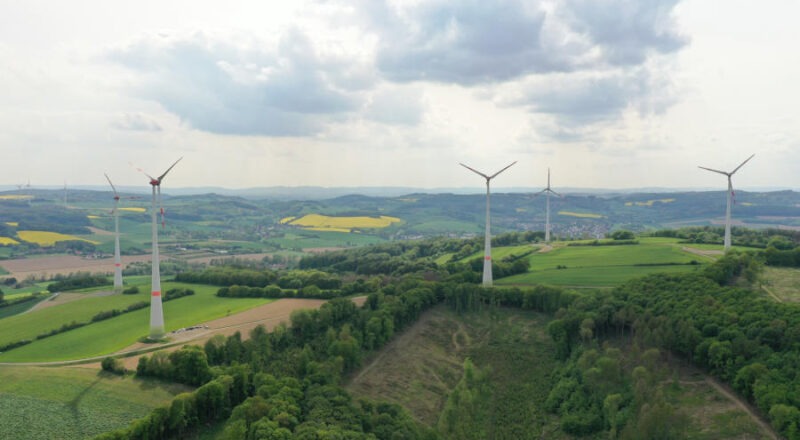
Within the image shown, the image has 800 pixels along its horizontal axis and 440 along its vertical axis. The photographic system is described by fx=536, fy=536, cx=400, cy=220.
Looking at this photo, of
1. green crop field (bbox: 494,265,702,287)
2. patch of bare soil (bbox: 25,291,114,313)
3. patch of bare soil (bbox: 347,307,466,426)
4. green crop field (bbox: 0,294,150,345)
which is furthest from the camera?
green crop field (bbox: 494,265,702,287)

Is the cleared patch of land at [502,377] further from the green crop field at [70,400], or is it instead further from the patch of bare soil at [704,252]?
the patch of bare soil at [704,252]

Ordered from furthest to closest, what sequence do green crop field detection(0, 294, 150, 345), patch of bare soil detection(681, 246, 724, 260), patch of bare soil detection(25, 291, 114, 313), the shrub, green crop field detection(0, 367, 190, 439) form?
patch of bare soil detection(681, 246, 724, 260) < patch of bare soil detection(25, 291, 114, 313) < green crop field detection(0, 294, 150, 345) < the shrub < green crop field detection(0, 367, 190, 439)

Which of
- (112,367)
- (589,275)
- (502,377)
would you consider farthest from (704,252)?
(112,367)

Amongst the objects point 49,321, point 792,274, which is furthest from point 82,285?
point 792,274

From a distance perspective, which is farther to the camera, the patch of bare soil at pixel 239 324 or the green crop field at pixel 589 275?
the green crop field at pixel 589 275

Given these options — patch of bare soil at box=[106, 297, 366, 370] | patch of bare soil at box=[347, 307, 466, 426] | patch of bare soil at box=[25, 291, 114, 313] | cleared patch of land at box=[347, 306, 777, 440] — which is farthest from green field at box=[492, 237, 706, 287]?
patch of bare soil at box=[25, 291, 114, 313]

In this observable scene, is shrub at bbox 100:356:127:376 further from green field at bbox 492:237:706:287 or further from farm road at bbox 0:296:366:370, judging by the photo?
green field at bbox 492:237:706:287

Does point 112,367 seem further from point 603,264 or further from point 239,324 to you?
point 603,264

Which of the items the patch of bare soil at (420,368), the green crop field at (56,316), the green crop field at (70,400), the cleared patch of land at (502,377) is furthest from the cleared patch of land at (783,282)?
the green crop field at (56,316)
